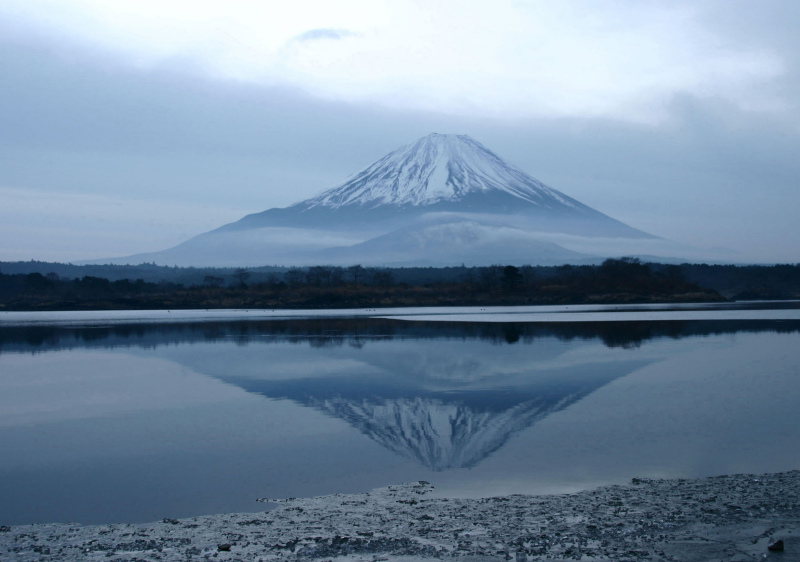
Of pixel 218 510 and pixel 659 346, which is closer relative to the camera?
pixel 218 510

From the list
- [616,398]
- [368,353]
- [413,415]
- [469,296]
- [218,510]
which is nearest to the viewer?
[218,510]

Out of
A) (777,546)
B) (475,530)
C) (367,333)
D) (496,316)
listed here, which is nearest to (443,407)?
(475,530)

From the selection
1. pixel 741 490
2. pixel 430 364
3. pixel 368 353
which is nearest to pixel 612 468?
pixel 741 490

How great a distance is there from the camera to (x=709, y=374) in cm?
1762

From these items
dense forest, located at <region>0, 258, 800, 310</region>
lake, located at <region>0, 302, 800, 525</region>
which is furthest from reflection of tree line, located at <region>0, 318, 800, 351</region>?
dense forest, located at <region>0, 258, 800, 310</region>

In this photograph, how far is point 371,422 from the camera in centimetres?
1277

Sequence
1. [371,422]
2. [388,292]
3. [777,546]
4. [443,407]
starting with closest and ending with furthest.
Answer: [777,546] → [371,422] → [443,407] → [388,292]

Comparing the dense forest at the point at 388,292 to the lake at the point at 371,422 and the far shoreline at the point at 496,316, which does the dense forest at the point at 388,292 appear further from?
the lake at the point at 371,422

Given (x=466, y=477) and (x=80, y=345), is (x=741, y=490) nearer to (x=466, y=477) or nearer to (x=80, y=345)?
(x=466, y=477)

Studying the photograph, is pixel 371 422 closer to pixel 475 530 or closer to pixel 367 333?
pixel 475 530

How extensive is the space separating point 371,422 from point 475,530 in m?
5.91

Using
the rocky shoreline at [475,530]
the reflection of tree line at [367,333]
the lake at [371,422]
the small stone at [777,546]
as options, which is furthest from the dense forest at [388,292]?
the small stone at [777,546]

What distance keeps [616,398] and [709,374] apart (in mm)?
4269

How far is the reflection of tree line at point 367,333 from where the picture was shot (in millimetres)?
29219
